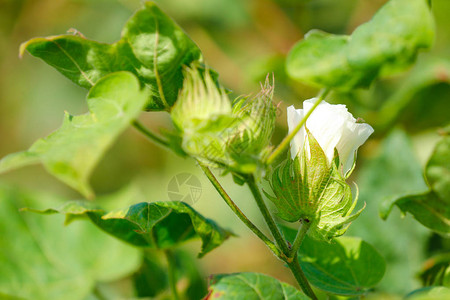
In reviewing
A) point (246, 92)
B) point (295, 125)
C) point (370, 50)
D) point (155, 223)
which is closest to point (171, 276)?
point (155, 223)

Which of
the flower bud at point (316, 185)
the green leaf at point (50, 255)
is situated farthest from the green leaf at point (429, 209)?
the green leaf at point (50, 255)

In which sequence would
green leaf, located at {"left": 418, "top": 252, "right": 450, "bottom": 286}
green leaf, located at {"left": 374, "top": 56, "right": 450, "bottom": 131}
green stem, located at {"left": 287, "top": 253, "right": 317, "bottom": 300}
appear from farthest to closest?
green leaf, located at {"left": 374, "top": 56, "right": 450, "bottom": 131} → green leaf, located at {"left": 418, "top": 252, "right": 450, "bottom": 286} → green stem, located at {"left": 287, "top": 253, "right": 317, "bottom": 300}

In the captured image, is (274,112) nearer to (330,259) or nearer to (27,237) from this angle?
(330,259)

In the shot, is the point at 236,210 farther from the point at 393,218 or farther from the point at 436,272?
the point at 393,218

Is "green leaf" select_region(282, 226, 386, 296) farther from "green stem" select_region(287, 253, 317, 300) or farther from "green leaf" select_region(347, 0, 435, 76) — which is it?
"green leaf" select_region(347, 0, 435, 76)

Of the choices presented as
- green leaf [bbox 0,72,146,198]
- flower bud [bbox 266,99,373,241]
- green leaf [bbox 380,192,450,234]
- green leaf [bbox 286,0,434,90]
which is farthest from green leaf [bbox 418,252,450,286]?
green leaf [bbox 0,72,146,198]

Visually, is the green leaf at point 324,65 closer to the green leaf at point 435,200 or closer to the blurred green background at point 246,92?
the green leaf at point 435,200
